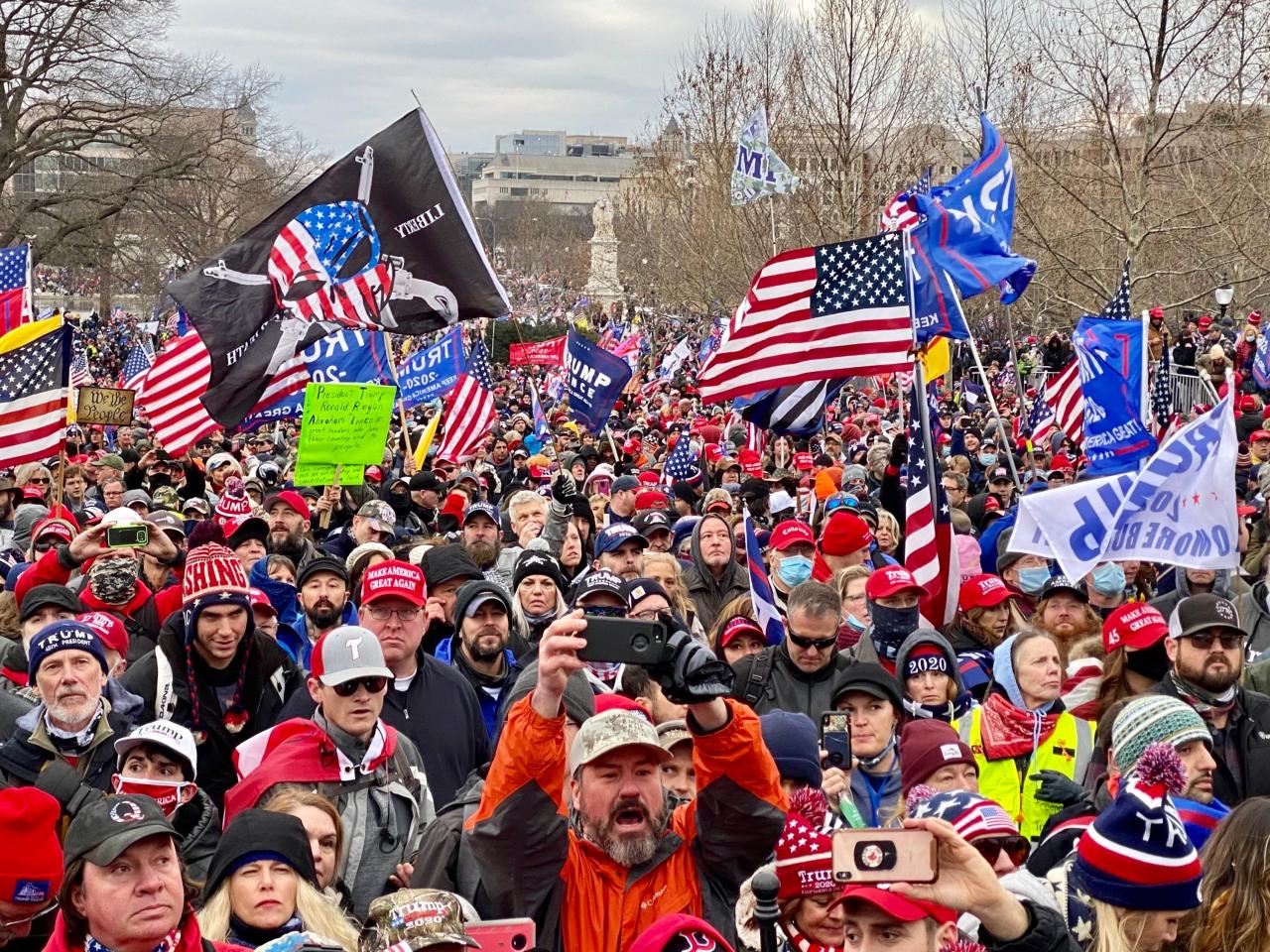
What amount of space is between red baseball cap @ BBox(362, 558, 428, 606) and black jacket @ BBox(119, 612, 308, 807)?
502 millimetres

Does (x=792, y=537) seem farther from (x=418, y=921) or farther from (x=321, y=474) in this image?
(x=418, y=921)

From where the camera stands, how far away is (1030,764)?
6.59 m

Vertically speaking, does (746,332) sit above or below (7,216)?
below

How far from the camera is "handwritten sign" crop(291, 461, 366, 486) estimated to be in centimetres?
1263

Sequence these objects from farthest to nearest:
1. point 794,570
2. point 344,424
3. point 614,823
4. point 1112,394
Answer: point 1112,394 → point 344,424 → point 794,570 → point 614,823

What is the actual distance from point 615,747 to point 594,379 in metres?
14.2

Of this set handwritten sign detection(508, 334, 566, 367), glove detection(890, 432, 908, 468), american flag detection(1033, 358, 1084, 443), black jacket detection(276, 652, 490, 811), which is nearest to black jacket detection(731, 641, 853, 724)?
black jacket detection(276, 652, 490, 811)

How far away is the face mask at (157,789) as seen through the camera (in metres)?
5.62

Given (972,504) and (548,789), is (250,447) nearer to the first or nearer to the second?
(972,504)

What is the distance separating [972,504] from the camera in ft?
47.8

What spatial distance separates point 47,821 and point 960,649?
532 centimetres

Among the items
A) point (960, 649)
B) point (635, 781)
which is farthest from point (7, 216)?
point (635, 781)

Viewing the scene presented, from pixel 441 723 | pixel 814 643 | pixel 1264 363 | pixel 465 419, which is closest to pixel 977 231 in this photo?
pixel 465 419

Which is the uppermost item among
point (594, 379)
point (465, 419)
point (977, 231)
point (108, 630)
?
point (977, 231)
